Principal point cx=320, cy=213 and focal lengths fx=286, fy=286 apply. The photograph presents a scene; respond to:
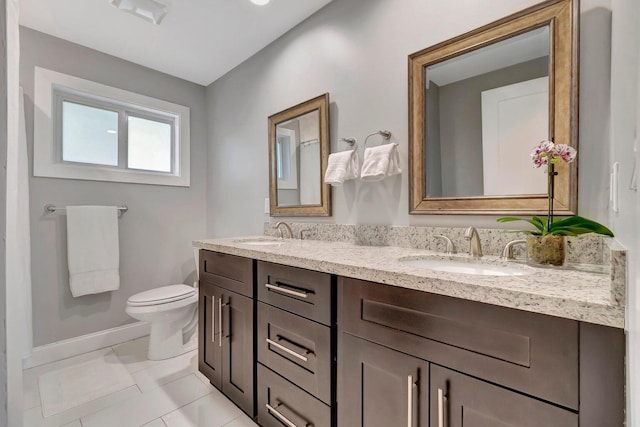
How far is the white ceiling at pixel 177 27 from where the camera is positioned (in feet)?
5.93

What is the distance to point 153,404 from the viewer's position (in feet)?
5.22

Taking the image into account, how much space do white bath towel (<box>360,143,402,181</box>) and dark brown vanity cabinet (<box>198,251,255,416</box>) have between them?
77cm

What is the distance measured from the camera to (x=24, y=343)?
6.04ft

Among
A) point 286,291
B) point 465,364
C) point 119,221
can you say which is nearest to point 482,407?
point 465,364

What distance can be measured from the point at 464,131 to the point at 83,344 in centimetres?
293

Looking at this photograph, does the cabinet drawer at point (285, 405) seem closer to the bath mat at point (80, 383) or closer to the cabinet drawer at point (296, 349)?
the cabinet drawer at point (296, 349)

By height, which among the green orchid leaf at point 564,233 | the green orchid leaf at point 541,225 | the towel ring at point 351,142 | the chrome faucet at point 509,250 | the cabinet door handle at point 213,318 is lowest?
the cabinet door handle at point 213,318

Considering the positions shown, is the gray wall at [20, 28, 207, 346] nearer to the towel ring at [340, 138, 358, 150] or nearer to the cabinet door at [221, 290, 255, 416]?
the cabinet door at [221, 290, 255, 416]

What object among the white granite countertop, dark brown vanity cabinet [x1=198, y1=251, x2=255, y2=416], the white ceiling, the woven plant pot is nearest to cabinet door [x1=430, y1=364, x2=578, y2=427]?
the white granite countertop

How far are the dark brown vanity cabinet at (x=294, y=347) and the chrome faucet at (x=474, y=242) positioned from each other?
1.98 ft

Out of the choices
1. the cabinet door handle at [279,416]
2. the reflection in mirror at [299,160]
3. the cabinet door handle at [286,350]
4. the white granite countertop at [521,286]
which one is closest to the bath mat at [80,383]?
the cabinet door handle at [279,416]

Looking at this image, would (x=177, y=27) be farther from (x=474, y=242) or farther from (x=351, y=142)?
(x=474, y=242)

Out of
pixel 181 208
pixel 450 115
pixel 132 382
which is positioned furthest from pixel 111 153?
pixel 450 115

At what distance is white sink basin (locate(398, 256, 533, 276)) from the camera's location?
3.32 feet
